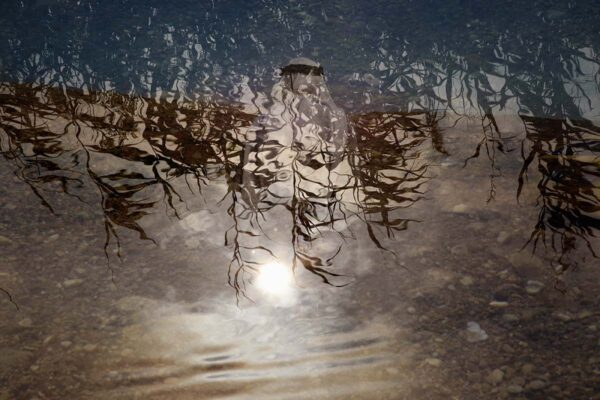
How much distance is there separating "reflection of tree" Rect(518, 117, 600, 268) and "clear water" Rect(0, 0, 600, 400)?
1cm

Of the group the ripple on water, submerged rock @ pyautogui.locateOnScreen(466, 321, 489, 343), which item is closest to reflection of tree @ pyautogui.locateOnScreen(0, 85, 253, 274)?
the ripple on water

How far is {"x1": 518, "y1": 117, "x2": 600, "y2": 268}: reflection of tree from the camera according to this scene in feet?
6.45

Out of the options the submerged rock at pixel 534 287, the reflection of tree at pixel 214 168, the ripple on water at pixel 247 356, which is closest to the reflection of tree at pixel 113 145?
the reflection of tree at pixel 214 168

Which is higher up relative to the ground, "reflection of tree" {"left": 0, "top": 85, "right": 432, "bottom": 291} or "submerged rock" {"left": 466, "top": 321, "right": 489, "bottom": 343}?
"reflection of tree" {"left": 0, "top": 85, "right": 432, "bottom": 291}

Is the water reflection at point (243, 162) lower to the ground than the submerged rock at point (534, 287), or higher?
higher

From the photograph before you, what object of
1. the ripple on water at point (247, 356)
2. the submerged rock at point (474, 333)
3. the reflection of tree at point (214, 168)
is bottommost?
the ripple on water at point (247, 356)

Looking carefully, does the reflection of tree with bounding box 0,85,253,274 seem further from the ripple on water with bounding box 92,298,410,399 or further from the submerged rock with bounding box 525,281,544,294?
the submerged rock with bounding box 525,281,544,294

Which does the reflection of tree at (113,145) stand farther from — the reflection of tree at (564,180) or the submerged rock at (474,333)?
the reflection of tree at (564,180)

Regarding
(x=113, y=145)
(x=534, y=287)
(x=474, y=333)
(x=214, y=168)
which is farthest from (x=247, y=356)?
(x=113, y=145)

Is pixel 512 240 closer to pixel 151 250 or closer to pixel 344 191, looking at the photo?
pixel 344 191

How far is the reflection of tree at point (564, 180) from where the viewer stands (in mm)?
1967

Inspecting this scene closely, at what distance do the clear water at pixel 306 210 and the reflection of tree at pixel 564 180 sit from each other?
11 millimetres

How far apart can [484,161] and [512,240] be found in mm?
565

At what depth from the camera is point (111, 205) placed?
2.20 meters
